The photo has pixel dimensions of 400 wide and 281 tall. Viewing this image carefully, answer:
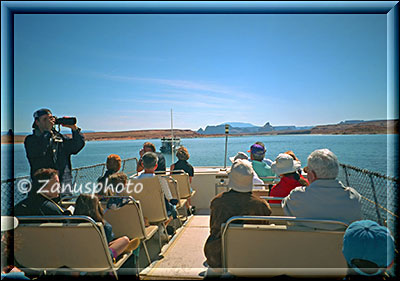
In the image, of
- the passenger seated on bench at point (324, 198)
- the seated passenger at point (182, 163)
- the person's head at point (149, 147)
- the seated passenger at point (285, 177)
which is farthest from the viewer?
the seated passenger at point (182, 163)

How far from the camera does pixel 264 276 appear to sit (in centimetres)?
179

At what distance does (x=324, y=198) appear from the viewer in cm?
179

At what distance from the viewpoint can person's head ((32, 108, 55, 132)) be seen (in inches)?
105

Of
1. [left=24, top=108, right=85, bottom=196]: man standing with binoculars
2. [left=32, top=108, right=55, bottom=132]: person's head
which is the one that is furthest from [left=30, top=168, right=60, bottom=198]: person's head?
[left=32, top=108, right=55, bottom=132]: person's head

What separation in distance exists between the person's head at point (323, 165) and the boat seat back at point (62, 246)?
4.70 ft

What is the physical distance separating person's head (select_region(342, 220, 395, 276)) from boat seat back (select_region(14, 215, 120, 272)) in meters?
1.43

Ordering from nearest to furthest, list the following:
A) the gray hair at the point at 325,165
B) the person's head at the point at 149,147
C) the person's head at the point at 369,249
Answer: the person's head at the point at 369,249 → the gray hair at the point at 325,165 → the person's head at the point at 149,147

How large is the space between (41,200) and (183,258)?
1.41 metres

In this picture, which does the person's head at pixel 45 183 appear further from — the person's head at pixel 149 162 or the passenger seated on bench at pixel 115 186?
the person's head at pixel 149 162

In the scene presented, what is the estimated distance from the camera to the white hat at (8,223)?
1.90 metres

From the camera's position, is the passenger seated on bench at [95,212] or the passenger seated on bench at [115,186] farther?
the passenger seated on bench at [115,186]

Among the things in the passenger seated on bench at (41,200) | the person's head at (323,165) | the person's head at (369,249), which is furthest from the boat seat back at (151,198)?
the person's head at (369,249)

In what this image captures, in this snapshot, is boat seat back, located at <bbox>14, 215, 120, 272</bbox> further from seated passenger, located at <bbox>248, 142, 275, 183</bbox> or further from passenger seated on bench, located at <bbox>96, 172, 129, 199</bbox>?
seated passenger, located at <bbox>248, 142, 275, 183</bbox>

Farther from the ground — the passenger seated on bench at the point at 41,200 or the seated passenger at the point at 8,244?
the passenger seated on bench at the point at 41,200
